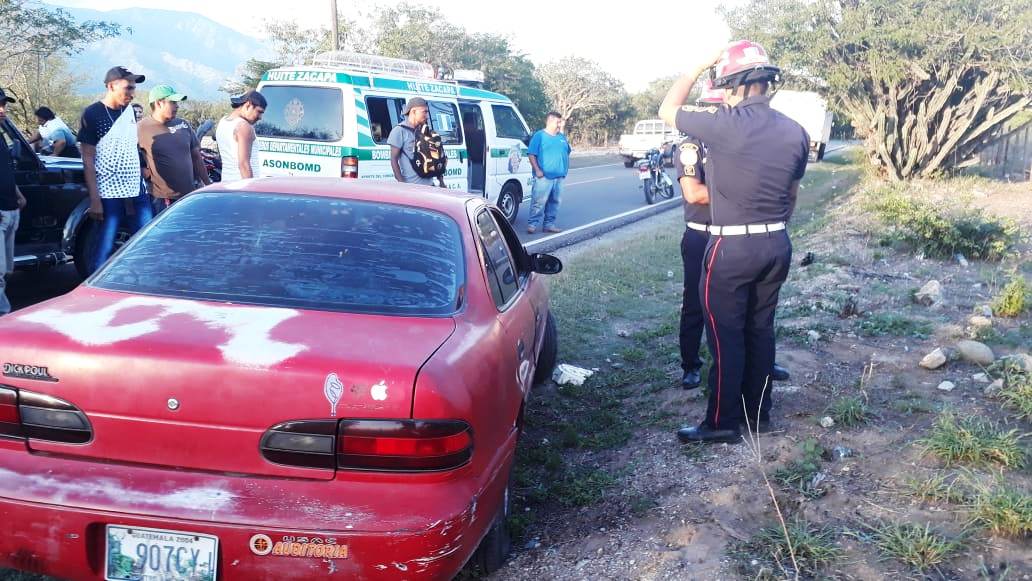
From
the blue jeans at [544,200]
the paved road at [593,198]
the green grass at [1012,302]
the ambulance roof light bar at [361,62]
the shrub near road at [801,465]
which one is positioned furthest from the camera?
the paved road at [593,198]

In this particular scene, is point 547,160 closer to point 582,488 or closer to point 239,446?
point 582,488

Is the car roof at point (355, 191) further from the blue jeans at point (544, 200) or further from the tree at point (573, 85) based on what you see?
the tree at point (573, 85)

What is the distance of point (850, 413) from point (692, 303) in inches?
44.8

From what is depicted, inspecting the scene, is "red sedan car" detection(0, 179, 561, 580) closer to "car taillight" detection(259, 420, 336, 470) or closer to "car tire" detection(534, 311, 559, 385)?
"car taillight" detection(259, 420, 336, 470)

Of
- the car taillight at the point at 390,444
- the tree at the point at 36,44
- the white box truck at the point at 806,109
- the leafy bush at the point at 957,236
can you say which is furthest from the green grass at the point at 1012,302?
the white box truck at the point at 806,109

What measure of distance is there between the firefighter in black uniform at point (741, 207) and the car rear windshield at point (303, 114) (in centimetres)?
594

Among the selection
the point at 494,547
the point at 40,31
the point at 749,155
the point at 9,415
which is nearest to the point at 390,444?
the point at 494,547

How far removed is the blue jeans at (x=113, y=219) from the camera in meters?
6.27

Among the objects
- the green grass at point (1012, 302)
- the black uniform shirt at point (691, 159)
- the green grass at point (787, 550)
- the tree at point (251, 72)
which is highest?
the tree at point (251, 72)

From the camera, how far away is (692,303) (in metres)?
4.69

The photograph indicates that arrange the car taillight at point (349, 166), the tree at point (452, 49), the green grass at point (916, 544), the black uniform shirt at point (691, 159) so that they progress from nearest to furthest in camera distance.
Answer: the green grass at point (916, 544) < the black uniform shirt at point (691, 159) < the car taillight at point (349, 166) < the tree at point (452, 49)

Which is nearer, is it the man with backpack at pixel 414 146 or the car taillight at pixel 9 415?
the car taillight at pixel 9 415

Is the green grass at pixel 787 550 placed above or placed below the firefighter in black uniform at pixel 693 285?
below

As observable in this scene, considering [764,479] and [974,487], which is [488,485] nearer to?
[764,479]
